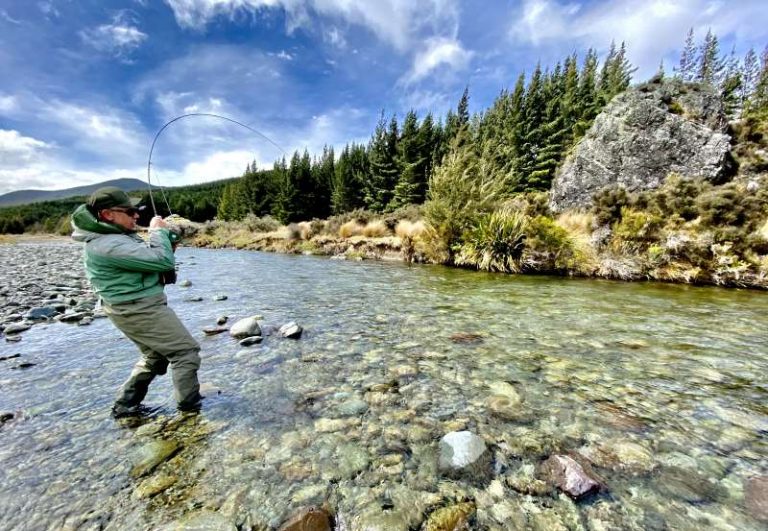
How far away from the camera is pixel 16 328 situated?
4.79m

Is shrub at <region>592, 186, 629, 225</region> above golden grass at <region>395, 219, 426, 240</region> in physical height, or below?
above

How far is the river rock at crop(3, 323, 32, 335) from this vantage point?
Result: 15.5 ft

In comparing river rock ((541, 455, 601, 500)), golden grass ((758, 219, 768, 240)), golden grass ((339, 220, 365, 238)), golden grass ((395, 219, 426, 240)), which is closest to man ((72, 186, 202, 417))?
river rock ((541, 455, 601, 500))

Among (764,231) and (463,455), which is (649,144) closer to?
(764,231)

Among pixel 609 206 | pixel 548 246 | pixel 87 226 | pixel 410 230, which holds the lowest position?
pixel 548 246

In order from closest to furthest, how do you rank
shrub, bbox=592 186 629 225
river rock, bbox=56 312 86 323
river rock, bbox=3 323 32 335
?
river rock, bbox=3 323 32 335
river rock, bbox=56 312 86 323
shrub, bbox=592 186 629 225

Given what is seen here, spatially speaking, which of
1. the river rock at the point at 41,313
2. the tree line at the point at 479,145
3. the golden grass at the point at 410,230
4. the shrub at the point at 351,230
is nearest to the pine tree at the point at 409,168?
the tree line at the point at 479,145

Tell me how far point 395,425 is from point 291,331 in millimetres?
2588

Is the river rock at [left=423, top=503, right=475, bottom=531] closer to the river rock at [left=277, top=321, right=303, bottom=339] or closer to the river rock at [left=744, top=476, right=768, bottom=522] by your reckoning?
the river rock at [left=744, top=476, right=768, bottom=522]

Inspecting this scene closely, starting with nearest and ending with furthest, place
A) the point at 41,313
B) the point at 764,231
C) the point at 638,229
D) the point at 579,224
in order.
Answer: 1. the point at 41,313
2. the point at 764,231
3. the point at 638,229
4. the point at 579,224

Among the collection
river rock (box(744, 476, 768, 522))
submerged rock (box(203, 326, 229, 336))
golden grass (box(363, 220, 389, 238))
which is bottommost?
submerged rock (box(203, 326, 229, 336))

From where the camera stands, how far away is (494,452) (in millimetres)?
2184

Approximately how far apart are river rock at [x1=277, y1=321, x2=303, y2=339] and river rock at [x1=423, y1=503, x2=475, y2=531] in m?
3.30

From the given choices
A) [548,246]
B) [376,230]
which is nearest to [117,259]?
[548,246]
